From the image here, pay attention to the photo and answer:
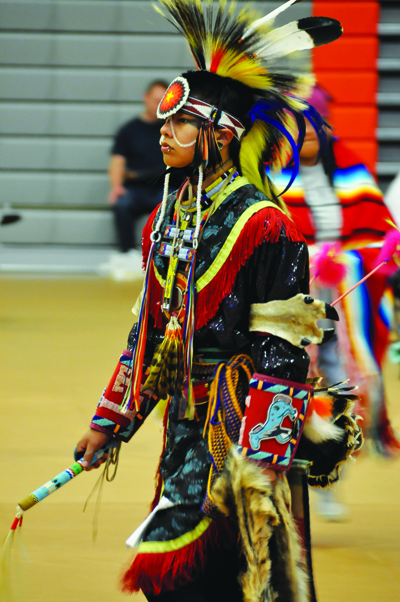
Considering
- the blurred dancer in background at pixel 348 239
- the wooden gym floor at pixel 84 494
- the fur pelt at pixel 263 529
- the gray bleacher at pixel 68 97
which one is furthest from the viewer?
the gray bleacher at pixel 68 97

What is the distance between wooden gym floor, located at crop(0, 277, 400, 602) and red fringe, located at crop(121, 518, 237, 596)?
1.62 feet

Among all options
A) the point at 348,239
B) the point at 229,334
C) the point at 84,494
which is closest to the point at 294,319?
the point at 229,334

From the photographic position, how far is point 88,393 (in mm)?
5410

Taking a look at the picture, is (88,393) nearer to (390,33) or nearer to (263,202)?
(263,202)

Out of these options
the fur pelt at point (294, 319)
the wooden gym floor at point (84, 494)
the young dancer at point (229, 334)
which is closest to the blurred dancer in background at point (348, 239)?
the wooden gym floor at point (84, 494)

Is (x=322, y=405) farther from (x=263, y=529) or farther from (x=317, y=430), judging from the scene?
(x=263, y=529)

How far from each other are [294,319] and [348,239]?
67.5 inches

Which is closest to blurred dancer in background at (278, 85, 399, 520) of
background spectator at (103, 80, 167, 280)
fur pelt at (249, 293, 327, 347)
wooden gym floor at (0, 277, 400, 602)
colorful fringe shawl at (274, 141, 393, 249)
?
colorful fringe shawl at (274, 141, 393, 249)

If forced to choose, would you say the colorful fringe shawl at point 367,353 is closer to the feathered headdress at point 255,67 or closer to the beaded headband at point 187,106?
the feathered headdress at point 255,67

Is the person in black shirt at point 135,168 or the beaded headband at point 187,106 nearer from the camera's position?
the beaded headband at point 187,106

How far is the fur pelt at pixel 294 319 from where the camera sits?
205cm

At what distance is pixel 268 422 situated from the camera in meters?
2.02

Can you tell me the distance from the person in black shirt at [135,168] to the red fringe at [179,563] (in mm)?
7125

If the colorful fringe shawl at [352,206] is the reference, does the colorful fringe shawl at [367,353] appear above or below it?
below
